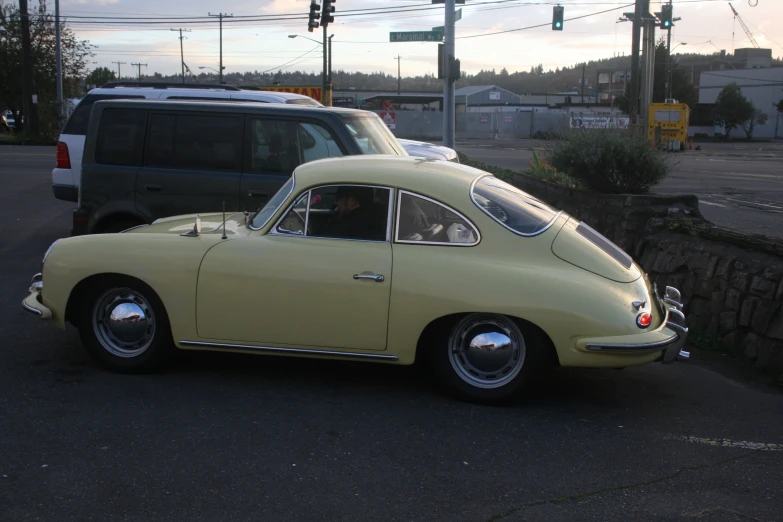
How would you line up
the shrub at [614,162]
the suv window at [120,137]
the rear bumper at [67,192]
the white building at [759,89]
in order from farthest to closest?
the white building at [759,89] → the rear bumper at [67,192] → the shrub at [614,162] → the suv window at [120,137]

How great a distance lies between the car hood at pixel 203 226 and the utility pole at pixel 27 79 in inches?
1335

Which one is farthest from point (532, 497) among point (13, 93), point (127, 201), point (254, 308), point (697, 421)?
point (13, 93)

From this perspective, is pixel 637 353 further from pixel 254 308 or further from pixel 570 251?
pixel 254 308

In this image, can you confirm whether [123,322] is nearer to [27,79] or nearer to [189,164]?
[189,164]

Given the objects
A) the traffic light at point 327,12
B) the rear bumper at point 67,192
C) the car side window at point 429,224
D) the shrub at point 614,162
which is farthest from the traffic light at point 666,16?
the car side window at point 429,224

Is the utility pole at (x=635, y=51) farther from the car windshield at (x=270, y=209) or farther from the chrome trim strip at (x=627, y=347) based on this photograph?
the chrome trim strip at (x=627, y=347)

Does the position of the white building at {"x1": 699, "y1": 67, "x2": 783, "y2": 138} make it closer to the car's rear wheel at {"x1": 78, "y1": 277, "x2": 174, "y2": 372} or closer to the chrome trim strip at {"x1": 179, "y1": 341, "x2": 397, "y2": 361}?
the chrome trim strip at {"x1": 179, "y1": 341, "x2": 397, "y2": 361}

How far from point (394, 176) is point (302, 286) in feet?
3.13

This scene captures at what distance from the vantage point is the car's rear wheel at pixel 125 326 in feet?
17.3

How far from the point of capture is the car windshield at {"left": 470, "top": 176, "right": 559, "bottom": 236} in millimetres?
5062

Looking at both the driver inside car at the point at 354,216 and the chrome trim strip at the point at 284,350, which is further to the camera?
the driver inside car at the point at 354,216

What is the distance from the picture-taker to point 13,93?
41312mm

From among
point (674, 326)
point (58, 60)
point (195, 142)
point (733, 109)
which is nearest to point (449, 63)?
point (195, 142)

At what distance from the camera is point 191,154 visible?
8008 mm
